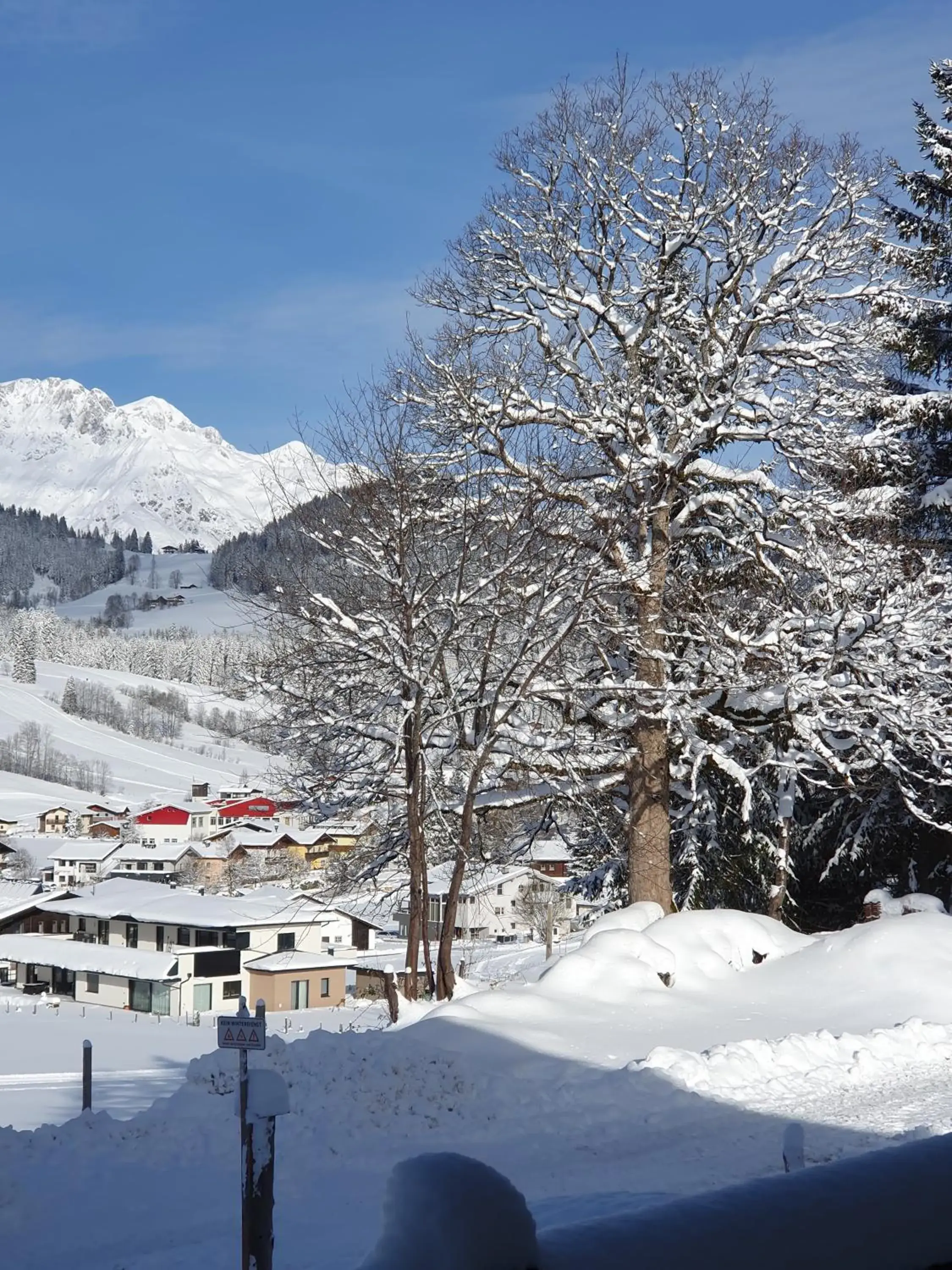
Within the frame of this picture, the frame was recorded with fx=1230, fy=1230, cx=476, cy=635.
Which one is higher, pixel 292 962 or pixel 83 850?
pixel 83 850

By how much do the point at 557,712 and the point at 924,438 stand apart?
7702 mm

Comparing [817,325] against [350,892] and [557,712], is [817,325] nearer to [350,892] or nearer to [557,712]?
[557,712]

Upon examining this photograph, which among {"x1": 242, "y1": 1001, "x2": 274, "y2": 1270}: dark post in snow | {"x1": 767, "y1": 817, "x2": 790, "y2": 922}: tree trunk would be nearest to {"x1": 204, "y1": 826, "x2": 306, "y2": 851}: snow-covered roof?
{"x1": 767, "y1": 817, "x2": 790, "y2": 922}: tree trunk

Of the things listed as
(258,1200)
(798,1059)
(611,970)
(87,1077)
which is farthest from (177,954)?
(258,1200)

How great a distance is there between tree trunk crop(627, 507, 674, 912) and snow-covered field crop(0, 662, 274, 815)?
120 m

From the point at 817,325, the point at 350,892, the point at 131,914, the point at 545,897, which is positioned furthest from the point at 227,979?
the point at 817,325

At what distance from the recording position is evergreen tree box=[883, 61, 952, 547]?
59.7 ft

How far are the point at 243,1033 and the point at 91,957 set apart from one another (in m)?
46.4

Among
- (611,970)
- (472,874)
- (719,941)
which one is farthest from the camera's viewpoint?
(472,874)

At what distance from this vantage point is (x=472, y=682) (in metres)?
13.8

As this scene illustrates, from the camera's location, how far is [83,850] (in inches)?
3706

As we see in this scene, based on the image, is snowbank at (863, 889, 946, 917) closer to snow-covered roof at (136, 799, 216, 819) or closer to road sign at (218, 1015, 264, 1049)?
road sign at (218, 1015, 264, 1049)

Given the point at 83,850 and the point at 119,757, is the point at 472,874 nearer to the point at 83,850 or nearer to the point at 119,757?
the point at 83,850

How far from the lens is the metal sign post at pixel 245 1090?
206 inches
